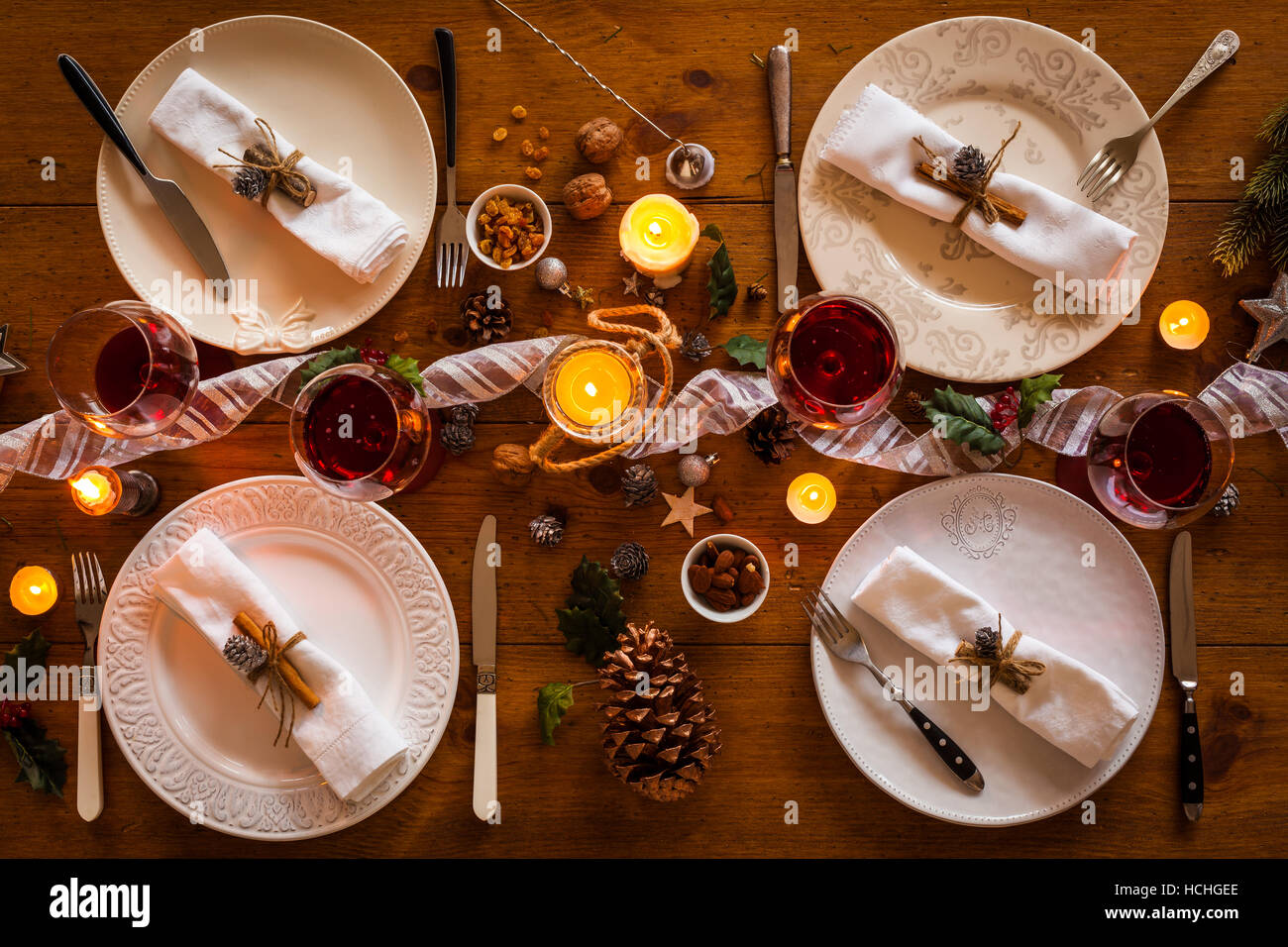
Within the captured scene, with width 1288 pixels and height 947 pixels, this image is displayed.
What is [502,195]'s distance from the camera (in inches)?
49.7

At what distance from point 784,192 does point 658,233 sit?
21cm

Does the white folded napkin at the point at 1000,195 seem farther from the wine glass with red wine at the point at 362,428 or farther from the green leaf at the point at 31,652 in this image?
the green leaf at the point at 31,652

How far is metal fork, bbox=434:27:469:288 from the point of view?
125cm

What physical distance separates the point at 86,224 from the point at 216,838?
1027mm

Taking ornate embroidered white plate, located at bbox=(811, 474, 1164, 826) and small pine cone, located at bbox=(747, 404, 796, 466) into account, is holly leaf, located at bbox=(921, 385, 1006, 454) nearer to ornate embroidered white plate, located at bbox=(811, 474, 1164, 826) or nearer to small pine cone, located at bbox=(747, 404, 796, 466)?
ornate embroidered white plate, located at bbox=(811, 474, 1164, 826)

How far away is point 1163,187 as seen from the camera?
1229 millimetres

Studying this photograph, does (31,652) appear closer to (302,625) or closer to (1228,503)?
(302,625)

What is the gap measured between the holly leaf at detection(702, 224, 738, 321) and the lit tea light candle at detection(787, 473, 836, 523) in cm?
31

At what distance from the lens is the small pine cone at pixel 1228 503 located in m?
1.25

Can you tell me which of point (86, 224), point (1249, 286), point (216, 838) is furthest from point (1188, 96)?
point (216, 838)

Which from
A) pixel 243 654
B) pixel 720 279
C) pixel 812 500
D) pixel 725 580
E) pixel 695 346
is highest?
pixel 720 279

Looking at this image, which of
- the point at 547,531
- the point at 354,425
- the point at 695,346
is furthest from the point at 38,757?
the point at 695,346

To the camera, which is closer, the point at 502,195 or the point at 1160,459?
the point at 1160,459
